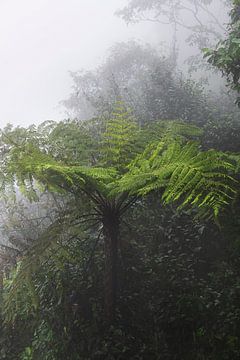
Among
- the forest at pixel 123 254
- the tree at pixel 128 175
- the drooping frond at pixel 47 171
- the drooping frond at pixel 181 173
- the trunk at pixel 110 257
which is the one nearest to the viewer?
the drooping frond at pixel 181 173

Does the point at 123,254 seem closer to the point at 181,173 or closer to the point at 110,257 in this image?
the point at 110,257

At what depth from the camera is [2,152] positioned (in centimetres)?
374

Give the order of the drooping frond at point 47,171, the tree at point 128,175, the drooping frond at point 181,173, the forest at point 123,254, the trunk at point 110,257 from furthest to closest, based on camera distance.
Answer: the trunk at point 110,257
the forest at point 123,254
the drooping frond at point 47,171
the tree at point 128,175
the drooping frond at point 181,173

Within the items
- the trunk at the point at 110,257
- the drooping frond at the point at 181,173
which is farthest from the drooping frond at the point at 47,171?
the trunk at the point at 110,257

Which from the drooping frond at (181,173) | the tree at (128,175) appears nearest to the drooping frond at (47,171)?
the tree at (128,175)

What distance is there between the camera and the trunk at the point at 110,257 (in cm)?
396

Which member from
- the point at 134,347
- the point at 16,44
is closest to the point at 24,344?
the point at 134,347

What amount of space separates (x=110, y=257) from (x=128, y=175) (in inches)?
51.1

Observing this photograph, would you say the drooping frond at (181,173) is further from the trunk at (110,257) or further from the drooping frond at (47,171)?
the trunk at (110,257)

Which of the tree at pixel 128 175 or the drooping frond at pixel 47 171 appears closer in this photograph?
the tree at pixel 128 175

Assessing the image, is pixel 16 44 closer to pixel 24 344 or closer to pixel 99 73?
pixel 99 73

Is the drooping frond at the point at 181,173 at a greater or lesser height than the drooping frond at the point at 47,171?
lesser

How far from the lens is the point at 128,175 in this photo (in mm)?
3104

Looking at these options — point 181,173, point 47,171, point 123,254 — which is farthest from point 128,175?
point 123,254
